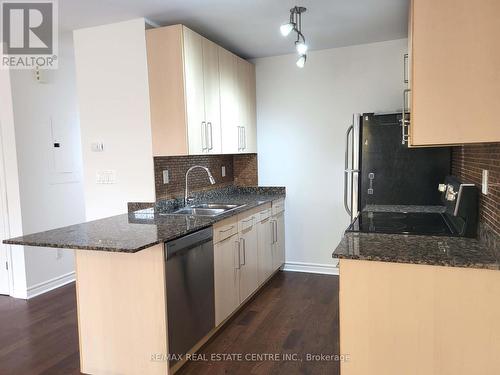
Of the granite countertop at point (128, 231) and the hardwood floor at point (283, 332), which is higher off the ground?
the granite countertop at point (128, 231)

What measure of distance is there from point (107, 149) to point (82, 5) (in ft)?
3.56

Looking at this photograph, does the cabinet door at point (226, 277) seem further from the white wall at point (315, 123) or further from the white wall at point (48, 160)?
the white wall at point (48, 160)

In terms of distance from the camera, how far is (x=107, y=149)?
314cm

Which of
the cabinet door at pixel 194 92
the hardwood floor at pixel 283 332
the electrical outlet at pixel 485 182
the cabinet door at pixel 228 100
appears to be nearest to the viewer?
the electrical outlet at pixel 485 182

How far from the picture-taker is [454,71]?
1552 mm

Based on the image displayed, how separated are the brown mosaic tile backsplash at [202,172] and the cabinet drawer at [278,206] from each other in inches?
16.2

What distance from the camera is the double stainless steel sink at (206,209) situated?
324cm

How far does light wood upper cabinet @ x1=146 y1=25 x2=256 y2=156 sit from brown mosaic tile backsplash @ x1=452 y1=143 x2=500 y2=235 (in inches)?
76.1

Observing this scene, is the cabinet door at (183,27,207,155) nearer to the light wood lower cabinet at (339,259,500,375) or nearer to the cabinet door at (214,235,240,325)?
the cabinet door at (214,235,240,325)

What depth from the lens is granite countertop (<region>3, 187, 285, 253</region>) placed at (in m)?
2.02

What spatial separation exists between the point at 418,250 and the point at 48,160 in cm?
361

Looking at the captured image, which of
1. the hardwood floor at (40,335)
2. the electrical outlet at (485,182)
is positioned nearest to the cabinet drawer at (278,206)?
the hardwood floor at (40,335)

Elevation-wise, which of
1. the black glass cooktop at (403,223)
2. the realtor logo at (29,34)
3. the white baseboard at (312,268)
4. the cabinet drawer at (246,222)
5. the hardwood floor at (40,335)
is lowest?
the hardwood floor at (40,335)

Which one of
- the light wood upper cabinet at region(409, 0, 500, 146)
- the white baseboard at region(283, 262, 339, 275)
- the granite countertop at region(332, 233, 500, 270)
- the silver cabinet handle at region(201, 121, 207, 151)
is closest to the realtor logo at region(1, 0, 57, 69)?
the silver cabinet handle at region(201, 121, 207, 151)
